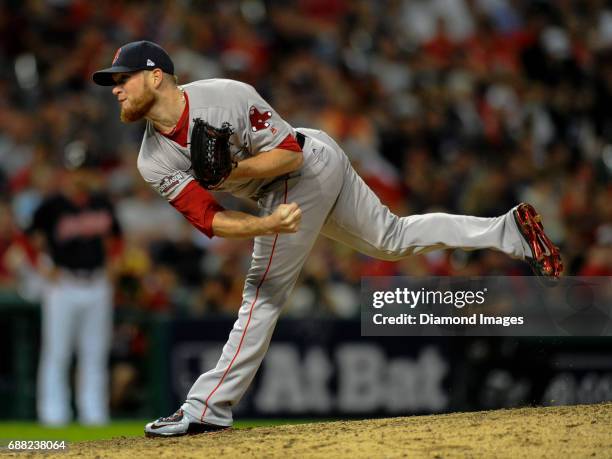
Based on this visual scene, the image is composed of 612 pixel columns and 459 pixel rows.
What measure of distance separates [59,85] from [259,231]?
696cm

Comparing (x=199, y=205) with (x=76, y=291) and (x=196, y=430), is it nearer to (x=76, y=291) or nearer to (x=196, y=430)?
(x=196, y=430)

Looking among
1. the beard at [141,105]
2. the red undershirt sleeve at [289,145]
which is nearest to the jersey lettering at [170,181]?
the beard at [141,105]

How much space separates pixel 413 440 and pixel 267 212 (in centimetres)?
135

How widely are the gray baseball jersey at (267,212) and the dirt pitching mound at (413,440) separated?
1.19ft

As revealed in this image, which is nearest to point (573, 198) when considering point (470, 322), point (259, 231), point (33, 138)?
point (470, 322)

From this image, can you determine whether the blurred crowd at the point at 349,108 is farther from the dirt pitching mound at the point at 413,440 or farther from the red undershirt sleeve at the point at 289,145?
the red undershirt sleeve at the point at 289,145

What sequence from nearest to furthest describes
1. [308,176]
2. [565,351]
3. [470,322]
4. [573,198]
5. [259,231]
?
[259,231] < [308,176] < [470,322] < [565,351] < [573,198]

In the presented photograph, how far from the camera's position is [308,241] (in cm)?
Result: 569

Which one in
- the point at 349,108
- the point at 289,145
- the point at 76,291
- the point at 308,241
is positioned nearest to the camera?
the point at 289,145

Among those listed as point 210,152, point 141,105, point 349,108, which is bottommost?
point 210,152

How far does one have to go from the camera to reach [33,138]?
11117 mm

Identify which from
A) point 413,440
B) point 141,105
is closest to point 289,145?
point 141,105

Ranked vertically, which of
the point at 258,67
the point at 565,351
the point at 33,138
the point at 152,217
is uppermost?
the point at 258,67

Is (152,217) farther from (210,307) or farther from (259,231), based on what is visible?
(259,231)
